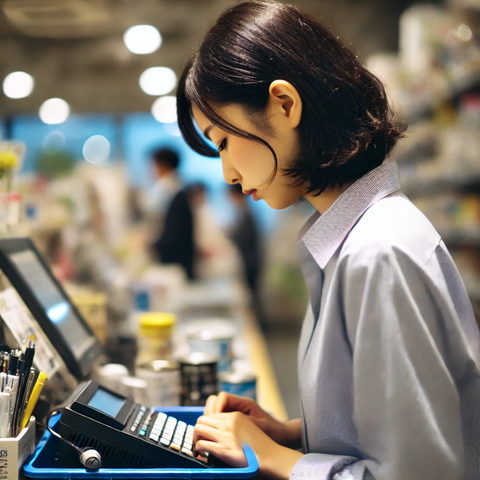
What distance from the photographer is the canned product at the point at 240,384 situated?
135 cm

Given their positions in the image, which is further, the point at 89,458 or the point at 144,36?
the point at 144,36

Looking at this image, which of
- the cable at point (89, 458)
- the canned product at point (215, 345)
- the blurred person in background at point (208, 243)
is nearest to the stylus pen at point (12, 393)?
the cable at point (89, 458)

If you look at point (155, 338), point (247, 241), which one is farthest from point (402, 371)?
point (247, 241)

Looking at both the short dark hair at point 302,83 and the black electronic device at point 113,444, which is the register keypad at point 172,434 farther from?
the short dark hair at point 302,83

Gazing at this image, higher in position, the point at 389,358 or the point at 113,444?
the point at 389,358

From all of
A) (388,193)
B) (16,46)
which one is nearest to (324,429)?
(388,193)

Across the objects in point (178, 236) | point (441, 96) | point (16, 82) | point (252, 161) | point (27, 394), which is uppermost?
point (252, 161)

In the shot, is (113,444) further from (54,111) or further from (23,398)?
(54,111)

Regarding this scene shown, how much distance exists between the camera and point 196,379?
1.33 metres

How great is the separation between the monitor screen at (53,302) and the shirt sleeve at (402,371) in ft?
2.16

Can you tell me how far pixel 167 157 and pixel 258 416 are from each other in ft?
15.1

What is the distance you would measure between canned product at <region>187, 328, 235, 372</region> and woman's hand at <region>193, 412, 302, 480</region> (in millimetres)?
647

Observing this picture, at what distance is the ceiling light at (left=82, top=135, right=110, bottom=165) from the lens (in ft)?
27.0

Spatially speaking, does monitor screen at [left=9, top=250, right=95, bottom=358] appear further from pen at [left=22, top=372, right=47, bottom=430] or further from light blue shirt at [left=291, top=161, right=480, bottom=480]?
light blue shirt at [left=291, top=161, right=480, bottom=480]
